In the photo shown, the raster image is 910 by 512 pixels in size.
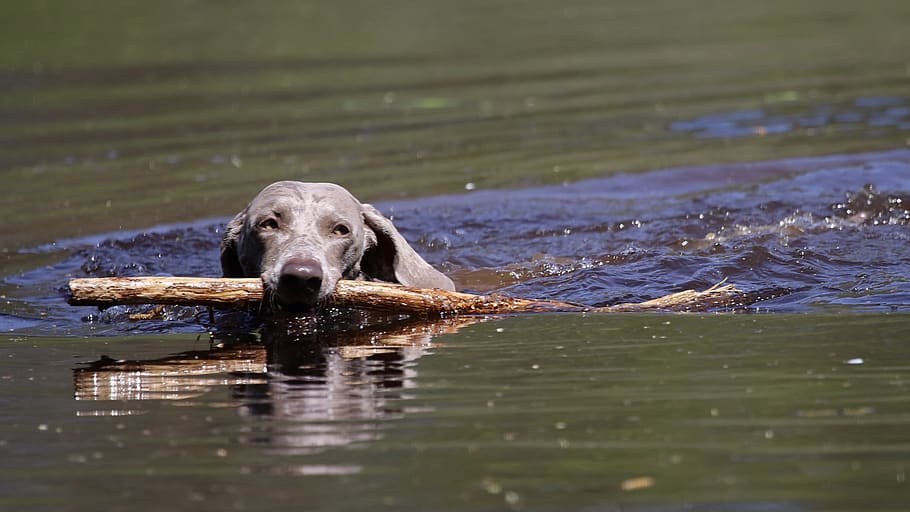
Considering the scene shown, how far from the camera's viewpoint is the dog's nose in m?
6.18

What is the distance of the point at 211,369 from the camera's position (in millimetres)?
6152

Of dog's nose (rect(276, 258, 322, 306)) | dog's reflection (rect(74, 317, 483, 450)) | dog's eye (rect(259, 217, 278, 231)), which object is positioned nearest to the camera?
dog's reflection (rect(74, 317, 483, 450))

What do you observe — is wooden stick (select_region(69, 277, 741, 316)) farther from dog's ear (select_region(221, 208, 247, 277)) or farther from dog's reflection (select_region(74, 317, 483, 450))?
dog's ear (select_region(221, 208, 247, 277))

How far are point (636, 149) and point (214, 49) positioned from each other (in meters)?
9.81

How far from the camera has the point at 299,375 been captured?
5.99 metres

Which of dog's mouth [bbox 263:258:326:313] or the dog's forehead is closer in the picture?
dog's mouth [bbox 263:258:326:313]

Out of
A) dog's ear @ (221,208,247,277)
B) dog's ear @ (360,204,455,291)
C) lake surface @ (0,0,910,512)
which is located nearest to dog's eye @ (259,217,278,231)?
dog's ear @ (221,208,247,277)

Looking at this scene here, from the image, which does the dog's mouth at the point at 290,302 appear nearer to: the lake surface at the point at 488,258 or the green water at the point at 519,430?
the lake surface at the point at 488,258

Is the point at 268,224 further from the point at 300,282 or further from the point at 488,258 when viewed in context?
the point at 488,258

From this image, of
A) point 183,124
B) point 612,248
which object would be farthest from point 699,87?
point 612,248

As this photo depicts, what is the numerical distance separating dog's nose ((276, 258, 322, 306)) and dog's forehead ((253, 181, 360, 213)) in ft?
2.51

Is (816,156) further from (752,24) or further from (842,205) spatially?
(752,24)

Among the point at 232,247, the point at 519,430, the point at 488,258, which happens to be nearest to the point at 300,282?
the point at 232,247

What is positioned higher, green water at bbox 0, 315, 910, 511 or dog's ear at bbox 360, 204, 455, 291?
dog's ear at bbox 360, 204, 455, 291
